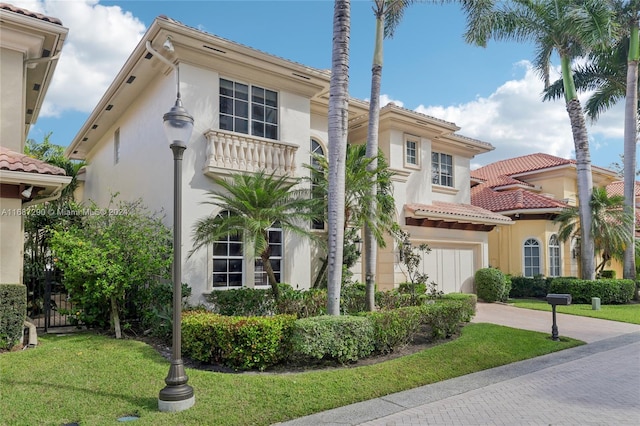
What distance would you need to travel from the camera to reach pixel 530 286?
20.8 metres

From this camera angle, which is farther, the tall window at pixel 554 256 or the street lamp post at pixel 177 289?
the tall window at pixel 554 256

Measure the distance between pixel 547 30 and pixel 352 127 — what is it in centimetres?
A: 970

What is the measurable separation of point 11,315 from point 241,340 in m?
4.57

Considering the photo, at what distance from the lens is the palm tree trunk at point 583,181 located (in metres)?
18.7

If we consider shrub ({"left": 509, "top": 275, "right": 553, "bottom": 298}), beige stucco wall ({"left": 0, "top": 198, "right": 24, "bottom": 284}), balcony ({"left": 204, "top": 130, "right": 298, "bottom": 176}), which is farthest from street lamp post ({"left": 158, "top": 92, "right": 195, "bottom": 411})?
shrub ({"left": 509, "top": 275, "right": 553, "bottom": 298})

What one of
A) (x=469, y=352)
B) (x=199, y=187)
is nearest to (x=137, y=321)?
(x=199, y=187)

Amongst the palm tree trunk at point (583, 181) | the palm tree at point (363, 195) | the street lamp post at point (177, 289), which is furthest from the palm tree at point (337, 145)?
the palm tree trunk at point (583, 181)

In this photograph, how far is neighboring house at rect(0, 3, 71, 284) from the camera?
8266mm

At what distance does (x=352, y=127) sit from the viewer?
667 inches

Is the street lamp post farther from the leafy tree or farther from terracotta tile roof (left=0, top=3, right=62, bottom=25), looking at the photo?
terracotta tile roof (left=0, top=3, right=62, bottom=25)

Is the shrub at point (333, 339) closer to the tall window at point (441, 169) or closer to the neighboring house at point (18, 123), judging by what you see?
the neighboring house at point (18, 123)

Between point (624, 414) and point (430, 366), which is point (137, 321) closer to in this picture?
point (430, 366)

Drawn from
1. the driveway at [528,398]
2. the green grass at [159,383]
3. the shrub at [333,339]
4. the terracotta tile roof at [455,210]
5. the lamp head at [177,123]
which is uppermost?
the lamp head at [177,123]

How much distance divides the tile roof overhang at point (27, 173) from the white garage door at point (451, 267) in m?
13.6
